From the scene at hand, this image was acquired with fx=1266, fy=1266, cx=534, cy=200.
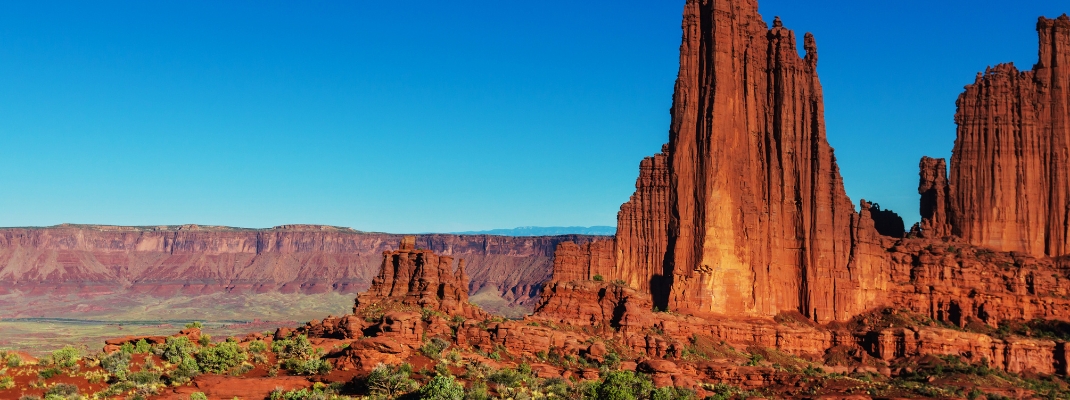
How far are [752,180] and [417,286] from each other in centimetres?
3324

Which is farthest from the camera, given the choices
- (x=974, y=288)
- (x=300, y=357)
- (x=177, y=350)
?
(x=974, y=288)

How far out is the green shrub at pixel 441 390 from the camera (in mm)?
52469

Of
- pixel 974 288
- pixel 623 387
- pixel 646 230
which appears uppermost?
pixel 646 230

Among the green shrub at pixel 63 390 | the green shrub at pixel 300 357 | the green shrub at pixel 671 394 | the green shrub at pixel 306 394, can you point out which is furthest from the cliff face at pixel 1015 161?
the green shrub at pixel 63 390

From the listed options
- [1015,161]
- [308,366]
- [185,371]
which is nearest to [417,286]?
[308,366]

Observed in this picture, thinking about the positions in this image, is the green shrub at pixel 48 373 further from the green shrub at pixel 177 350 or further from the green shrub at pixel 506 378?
the green shrub at pixel 506 378

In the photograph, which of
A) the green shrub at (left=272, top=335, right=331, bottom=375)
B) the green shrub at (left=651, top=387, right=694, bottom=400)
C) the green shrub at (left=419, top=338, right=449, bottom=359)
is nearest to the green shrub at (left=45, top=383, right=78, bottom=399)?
the green shrub at (left=272, top=335, right=331, bottom=375)

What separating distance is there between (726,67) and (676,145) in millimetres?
7230

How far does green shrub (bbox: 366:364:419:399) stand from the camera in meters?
55.1

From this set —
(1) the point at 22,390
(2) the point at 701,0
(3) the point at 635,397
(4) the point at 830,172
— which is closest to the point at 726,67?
(2) the point at 701,0

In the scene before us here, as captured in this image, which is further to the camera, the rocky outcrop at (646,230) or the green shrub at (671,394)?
the rocky outcrop at (646,230)

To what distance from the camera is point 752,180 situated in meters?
99.9

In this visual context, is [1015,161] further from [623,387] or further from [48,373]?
[48,373]

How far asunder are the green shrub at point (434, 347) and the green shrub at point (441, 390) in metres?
10.5
